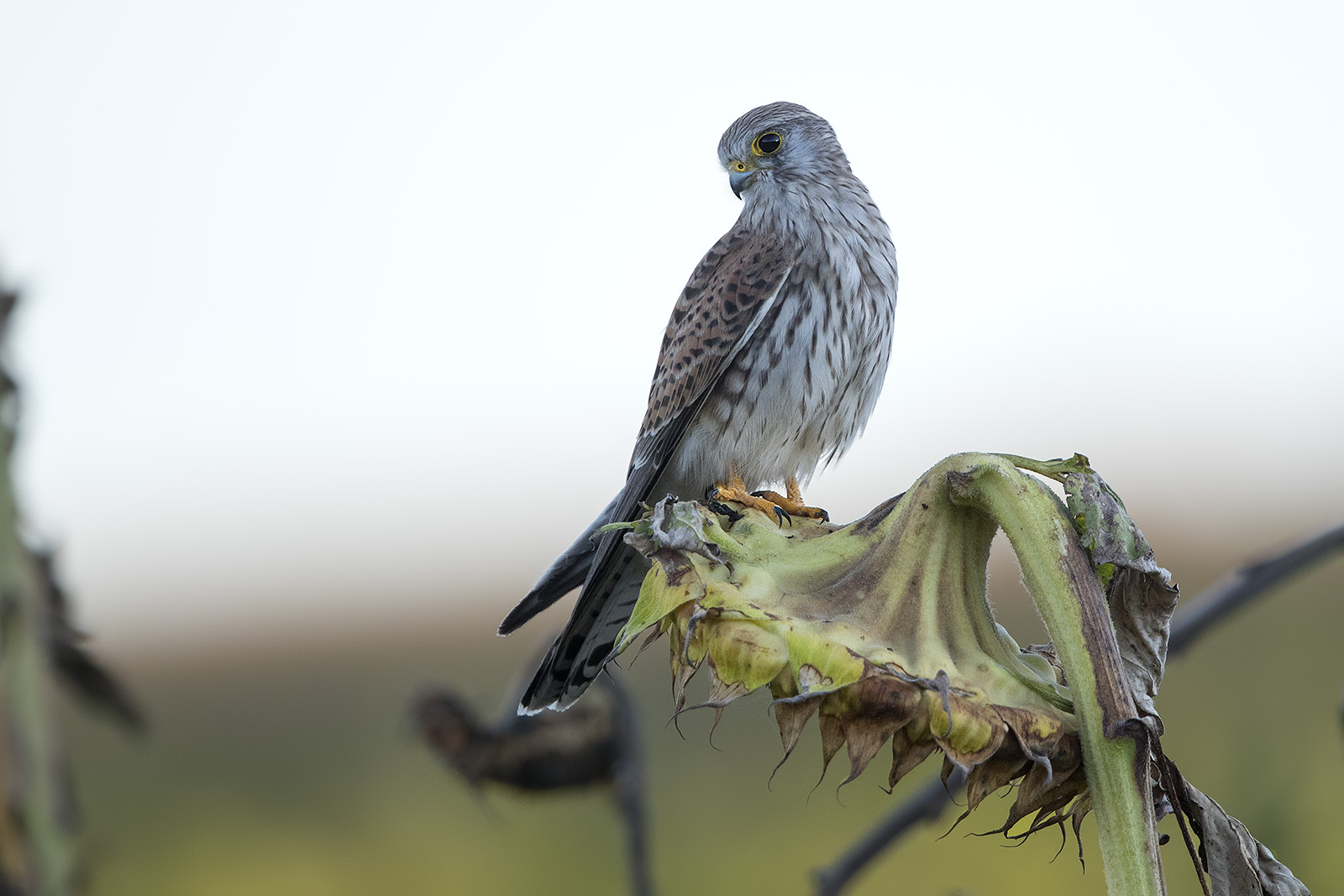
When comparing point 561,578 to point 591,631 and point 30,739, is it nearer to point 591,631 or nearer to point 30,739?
point 591,631

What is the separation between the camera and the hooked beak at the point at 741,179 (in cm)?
407

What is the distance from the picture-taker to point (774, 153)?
4.09m

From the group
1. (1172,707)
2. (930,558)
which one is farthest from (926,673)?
(1172,707)

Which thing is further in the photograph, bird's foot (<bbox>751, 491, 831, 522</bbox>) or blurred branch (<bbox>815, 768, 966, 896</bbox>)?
bird's foot (<bbox>751, 491, 831, 522</bbox>)

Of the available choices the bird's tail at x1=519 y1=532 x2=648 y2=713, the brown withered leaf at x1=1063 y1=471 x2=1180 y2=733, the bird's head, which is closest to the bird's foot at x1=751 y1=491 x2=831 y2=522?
the bird's tail at x1=519 y1=532 x2=648 y2=713

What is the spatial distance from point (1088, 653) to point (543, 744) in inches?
82.7

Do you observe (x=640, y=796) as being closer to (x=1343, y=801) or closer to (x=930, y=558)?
(x=930, y=558)

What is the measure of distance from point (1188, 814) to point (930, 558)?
330mm

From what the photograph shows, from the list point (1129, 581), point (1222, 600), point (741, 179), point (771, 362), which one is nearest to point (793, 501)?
point (771, 362)

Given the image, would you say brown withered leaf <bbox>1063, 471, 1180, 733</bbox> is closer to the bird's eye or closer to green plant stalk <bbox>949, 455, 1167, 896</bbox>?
green plant stalk <bbox>949, 455, 1167, 896</bbox>

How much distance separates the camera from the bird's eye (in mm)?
4098

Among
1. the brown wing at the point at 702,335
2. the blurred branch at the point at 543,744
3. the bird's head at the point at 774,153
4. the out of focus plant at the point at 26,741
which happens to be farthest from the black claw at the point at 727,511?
the bird's head at the point at 774,153

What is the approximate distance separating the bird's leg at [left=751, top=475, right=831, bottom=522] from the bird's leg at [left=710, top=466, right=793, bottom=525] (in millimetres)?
24

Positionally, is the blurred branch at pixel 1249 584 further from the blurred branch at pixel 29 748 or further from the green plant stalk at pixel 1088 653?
the blurred branch at pixel 29 748
